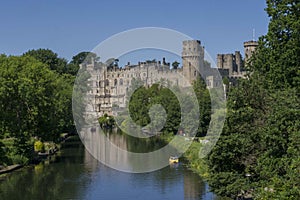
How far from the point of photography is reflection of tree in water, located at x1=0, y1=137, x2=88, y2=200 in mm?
21578

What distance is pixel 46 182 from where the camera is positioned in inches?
960

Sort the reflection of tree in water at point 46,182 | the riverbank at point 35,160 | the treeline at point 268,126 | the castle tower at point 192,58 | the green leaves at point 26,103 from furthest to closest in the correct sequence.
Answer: the castle tower at point 192,58
the green leaves at point 26,103
the riverbank at point 35,160
the reflection of tree in water at point 46,182
the treeline at point 268,126

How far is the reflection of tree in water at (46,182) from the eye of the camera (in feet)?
70.8

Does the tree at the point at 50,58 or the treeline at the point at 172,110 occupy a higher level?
the tree at the point at 50,58

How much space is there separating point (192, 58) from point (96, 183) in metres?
40.2

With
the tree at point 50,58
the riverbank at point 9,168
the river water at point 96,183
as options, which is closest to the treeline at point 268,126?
the river water at point 96,183

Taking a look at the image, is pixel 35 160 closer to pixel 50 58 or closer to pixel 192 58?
pixel 192 58

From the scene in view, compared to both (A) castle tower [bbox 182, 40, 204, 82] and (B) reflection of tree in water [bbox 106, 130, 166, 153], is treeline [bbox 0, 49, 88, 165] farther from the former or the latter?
(A) castle tower [bbox 182, 40, 204, 82]

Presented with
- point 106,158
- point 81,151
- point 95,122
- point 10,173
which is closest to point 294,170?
point 10,173

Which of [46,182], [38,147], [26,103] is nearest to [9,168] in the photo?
[46,182]

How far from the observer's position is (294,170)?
507 inches

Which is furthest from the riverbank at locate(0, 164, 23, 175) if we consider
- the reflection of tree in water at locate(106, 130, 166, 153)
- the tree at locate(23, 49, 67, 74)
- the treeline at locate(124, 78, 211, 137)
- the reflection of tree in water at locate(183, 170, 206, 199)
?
the tree at locate(23, 49, 67, 74)

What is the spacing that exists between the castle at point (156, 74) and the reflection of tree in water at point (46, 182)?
25.2 meters

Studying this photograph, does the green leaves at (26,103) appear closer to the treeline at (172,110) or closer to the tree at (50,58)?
the treeline at (172,110)
